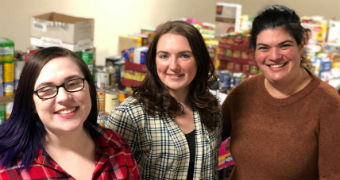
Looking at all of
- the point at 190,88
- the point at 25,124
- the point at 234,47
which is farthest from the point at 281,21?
the point at 234,47

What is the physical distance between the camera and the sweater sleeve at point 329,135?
1.93 m

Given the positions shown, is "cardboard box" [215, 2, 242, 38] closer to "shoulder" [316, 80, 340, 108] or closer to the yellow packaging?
the yellow packaging

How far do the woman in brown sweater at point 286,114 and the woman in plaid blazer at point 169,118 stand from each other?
260 millimetres

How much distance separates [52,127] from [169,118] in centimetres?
69

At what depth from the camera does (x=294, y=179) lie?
2.03 m

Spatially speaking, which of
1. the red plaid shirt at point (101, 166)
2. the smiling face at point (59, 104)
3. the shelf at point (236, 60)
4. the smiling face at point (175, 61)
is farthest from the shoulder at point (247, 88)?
the shelf at point (236, 60)

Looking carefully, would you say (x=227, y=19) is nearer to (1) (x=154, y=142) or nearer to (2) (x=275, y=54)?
(2) (x=275, y=54)

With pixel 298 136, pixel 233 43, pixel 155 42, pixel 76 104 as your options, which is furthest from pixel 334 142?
pixel 233 43

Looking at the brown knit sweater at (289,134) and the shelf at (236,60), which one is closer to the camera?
the brown knit sweater at (289,134)

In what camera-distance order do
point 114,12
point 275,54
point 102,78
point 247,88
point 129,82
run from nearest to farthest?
point 275,54, point 247,88, point 102,78, point 129,82, point 114,12

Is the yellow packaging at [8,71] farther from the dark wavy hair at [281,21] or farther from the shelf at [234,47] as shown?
the shelf at [234,47]

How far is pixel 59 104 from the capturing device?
1320 millimetres

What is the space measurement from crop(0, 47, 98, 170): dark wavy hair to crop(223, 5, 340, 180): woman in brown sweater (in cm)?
102

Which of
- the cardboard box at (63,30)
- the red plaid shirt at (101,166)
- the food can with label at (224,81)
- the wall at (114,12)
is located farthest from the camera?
the wall at (114,12)
